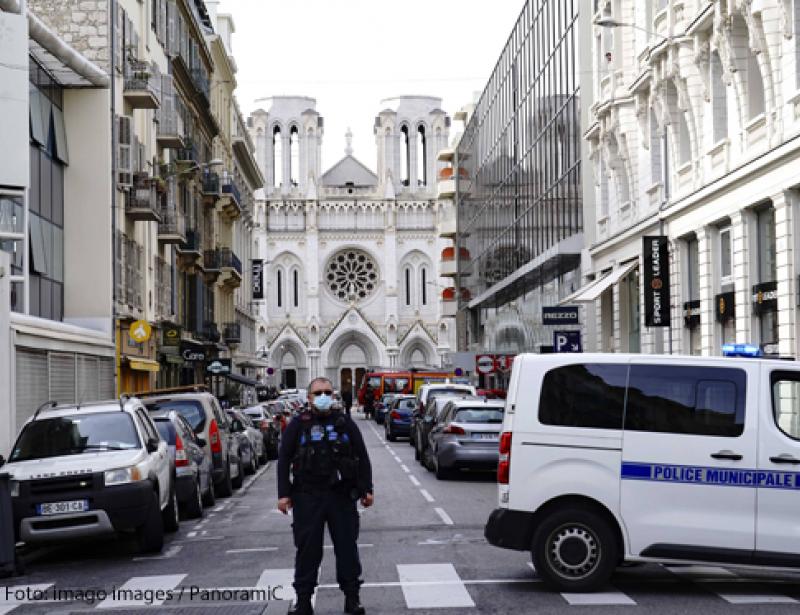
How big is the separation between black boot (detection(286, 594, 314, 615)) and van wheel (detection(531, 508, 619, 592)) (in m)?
2.11

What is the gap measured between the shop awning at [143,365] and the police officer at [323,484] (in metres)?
25.9

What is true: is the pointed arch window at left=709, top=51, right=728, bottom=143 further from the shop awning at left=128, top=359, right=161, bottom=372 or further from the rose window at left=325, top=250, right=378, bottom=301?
the rose window at left=325, top=250, right=378, bottom=301

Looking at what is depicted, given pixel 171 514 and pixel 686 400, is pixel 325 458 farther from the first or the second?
pixel 171 514

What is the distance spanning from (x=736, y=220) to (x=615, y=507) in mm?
15526

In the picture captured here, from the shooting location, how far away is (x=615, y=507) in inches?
A: 429

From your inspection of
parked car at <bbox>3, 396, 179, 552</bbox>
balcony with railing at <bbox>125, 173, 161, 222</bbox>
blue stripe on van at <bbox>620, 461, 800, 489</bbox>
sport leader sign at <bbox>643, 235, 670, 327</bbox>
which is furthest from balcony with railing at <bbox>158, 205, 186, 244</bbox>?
blue stripe on van at <bbox>620, 461, 800, 489</bbox>

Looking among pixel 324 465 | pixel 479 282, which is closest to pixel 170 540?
pixel 324 465

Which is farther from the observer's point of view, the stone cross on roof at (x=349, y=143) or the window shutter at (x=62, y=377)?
the stone cross on roof at (x=349, y=143)

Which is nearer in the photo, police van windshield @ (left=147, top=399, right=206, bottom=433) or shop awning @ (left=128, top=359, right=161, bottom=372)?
police van windshield @ (left=147, top=399, right=206, bottom=433)

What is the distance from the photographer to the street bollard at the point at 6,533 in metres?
13.1

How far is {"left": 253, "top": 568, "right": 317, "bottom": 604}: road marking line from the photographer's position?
10969mm

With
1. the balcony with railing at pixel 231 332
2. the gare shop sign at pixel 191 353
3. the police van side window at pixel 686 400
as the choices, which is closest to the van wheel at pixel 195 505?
the police van side window at pixel 686 400

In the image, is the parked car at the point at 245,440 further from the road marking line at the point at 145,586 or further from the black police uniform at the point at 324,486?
the black police uniform at the point at 324,486

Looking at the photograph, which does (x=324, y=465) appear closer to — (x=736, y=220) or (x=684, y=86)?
(x=736, y=220)
